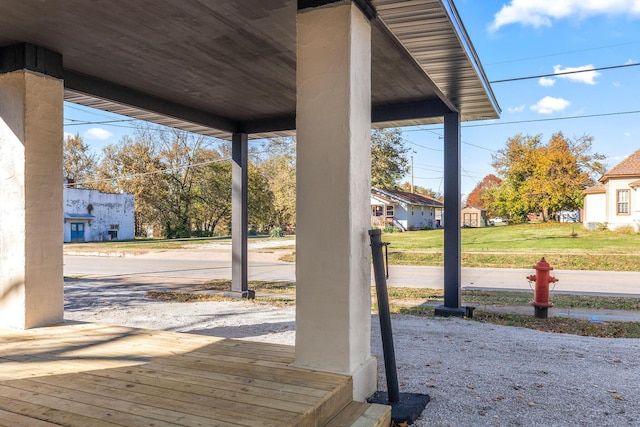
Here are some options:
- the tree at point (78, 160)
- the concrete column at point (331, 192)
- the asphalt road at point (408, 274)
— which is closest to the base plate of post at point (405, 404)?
the concrete column at point (331, 192)

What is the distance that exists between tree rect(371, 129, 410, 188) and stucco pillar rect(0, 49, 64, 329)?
81.9 feet

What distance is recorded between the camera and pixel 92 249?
73.2 ft

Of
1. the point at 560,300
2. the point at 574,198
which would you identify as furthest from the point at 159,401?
the point at 574,198

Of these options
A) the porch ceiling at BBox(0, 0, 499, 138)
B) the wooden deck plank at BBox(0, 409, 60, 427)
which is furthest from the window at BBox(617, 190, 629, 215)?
the wooden deck plank at BBox(0, 409, 60, 427)

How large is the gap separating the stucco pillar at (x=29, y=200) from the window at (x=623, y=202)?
1036 inches

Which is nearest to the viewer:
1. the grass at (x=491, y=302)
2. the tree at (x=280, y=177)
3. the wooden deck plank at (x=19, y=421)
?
the wooden deck plank at (x=19, y=421)

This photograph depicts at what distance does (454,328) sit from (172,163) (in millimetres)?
30993

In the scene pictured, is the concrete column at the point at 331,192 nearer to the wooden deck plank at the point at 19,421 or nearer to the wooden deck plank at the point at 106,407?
the wooden deck plank at the point at 106,407

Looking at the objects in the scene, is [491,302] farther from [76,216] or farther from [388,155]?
[76,216]

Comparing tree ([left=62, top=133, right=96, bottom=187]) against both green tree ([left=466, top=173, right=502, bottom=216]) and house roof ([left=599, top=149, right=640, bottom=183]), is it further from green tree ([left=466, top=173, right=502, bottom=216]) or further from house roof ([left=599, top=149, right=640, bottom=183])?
green tree ([left=466, top=173, right=502, bottom=216])

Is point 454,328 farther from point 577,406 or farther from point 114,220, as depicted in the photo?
point 114,220

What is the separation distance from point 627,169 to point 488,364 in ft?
80.5

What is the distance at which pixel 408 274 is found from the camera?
42.3 feet

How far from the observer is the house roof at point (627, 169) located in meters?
22.9
